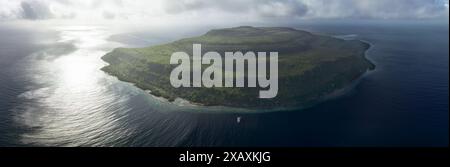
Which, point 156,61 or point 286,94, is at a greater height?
point 156,61

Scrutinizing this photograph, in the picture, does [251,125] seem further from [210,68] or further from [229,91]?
[210,68]

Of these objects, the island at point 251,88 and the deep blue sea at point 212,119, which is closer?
the deep blue sea at point 212,119

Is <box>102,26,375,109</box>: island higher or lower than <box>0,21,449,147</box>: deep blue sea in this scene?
higher

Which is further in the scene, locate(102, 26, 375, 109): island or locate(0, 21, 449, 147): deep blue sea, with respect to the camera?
locate(102, 26, 375, 109): island

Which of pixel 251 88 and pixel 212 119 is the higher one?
pixel 251 88

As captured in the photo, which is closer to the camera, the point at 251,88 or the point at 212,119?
the point at 212,119

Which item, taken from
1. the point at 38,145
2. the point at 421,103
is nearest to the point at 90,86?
the point at 38,145

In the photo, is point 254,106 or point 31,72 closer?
point 254,106

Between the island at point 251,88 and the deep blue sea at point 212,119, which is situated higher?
the island at point 251,88
